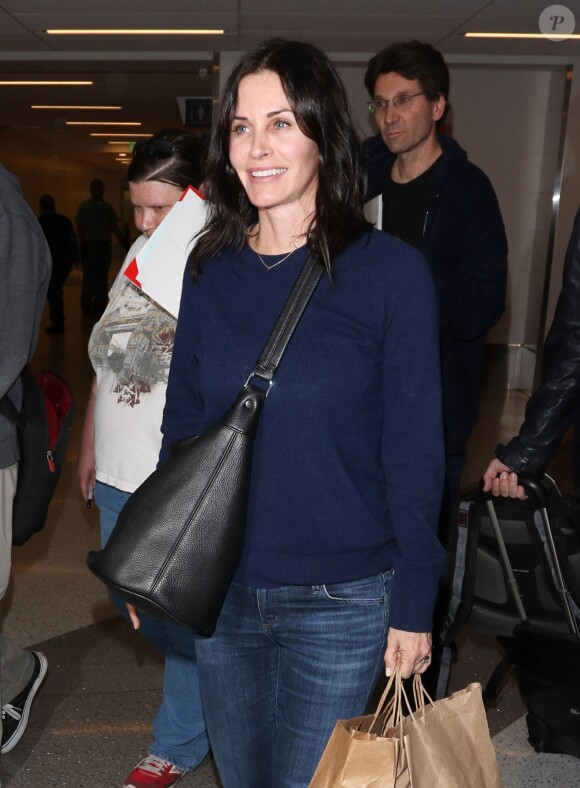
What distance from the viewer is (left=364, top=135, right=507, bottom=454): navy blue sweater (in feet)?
8.02

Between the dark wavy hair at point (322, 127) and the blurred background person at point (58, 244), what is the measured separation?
11.0m

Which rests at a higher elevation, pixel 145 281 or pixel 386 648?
pixel 145 281

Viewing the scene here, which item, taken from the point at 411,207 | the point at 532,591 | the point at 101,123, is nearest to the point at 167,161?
the point at 411,207

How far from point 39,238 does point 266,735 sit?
47.9 inches

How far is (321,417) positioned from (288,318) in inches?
6.6

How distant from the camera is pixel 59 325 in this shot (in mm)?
12203

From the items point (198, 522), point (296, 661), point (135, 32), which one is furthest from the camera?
point (135, 32)

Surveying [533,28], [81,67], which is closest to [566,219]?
→ [533,28]

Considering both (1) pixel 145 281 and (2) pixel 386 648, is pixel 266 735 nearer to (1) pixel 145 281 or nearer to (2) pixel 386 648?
(2) pixel 386 648

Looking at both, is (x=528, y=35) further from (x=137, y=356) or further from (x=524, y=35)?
(x=137, y=356)

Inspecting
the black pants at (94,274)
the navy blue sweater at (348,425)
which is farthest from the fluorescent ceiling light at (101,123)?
the navy blue sweater at (348,425)

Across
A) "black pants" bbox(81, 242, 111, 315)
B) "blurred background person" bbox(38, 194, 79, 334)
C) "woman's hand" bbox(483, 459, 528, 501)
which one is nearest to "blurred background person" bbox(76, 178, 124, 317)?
"black pants" bbox(81, 242, 111, 315)

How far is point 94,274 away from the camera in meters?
13.5

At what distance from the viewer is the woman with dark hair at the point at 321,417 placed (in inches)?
56.3
